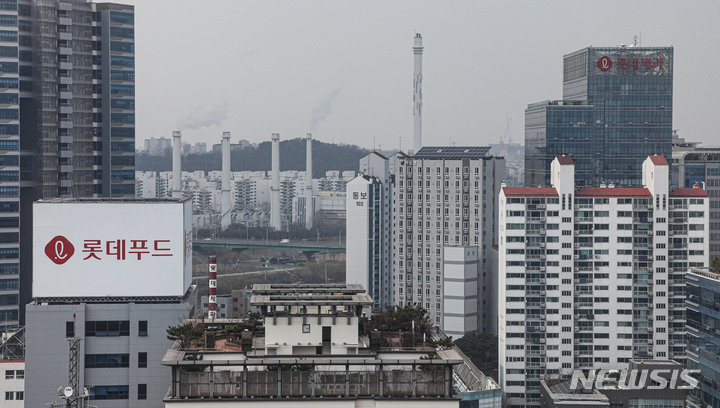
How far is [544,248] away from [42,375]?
38.2 m

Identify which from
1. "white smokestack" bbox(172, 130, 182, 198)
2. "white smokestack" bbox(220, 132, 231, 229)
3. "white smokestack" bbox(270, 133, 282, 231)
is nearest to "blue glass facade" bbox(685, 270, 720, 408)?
"white smokestack" bbox(172, 130, 182, 198)

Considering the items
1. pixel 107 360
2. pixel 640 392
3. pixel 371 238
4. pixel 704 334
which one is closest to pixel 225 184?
pixel 371 238

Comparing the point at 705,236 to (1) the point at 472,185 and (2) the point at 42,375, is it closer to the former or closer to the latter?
(1) the point at 472,185

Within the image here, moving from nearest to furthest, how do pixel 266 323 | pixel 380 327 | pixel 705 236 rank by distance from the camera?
pixel 266 323, pixel 380 327, pixel 705 236

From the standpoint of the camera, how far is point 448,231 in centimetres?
10088

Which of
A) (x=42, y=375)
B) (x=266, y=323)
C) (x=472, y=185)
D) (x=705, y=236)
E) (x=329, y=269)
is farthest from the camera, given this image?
(x=329, y=269)

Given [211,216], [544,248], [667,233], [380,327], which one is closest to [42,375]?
Answer: [380,327]

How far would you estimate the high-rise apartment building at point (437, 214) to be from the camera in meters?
99.4

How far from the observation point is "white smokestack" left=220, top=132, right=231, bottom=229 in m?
157

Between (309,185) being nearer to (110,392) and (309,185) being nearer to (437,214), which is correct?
(437,214)

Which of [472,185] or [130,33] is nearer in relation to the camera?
[130,33]

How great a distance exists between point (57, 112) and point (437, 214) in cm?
4040

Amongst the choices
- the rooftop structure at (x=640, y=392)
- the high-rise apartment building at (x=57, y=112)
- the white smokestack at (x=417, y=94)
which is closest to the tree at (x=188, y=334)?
the rooftop structure at (x=640, y=392)
